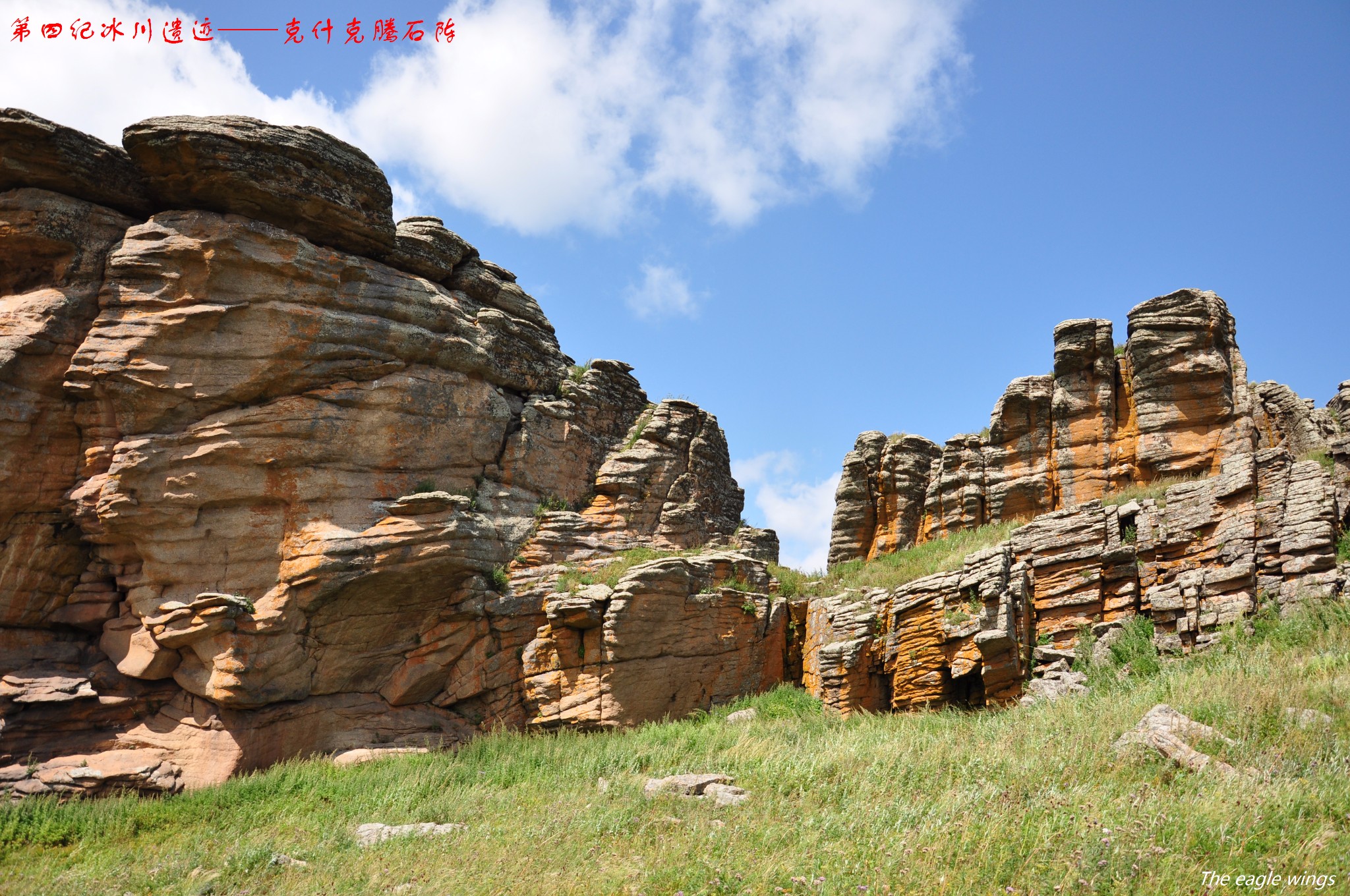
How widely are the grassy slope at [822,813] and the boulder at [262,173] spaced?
12.8m

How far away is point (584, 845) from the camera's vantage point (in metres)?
10.6

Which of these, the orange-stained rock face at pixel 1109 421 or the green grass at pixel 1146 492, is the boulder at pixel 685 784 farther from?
the orange-stained rock face at pixel 1109 421

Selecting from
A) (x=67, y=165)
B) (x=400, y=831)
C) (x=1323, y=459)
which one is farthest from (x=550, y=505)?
(x=1323, y=459)

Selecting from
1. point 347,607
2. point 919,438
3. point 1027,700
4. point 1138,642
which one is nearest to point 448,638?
point 347,607

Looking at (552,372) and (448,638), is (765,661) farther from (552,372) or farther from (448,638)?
(552,372)

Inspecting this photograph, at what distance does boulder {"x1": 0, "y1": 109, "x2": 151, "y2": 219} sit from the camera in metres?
19.1

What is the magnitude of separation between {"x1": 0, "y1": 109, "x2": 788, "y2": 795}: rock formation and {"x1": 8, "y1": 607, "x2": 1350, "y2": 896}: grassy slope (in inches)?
92.5

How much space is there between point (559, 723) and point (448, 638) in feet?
11.3

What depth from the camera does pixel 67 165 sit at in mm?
19688

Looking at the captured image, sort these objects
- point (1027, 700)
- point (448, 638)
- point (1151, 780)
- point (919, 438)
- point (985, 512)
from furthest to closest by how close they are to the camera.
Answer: point (919, 438) < point (985, 512) < point (448, 638) < point (1027, 700) < point (1151, 780)

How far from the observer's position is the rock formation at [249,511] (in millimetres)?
18562

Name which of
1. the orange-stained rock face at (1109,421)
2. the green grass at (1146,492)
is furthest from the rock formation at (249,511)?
→ the orange-stained rock face at (1109,421)

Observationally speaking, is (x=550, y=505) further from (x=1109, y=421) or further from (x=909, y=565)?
(x=1109, y=421)

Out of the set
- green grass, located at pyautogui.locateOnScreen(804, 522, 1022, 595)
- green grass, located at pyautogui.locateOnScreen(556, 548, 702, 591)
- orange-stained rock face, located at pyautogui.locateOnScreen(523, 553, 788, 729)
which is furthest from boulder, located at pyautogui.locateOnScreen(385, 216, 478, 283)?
green grass, located at pyautogui.locateOnScreen(804, 522, 1022, 595)
